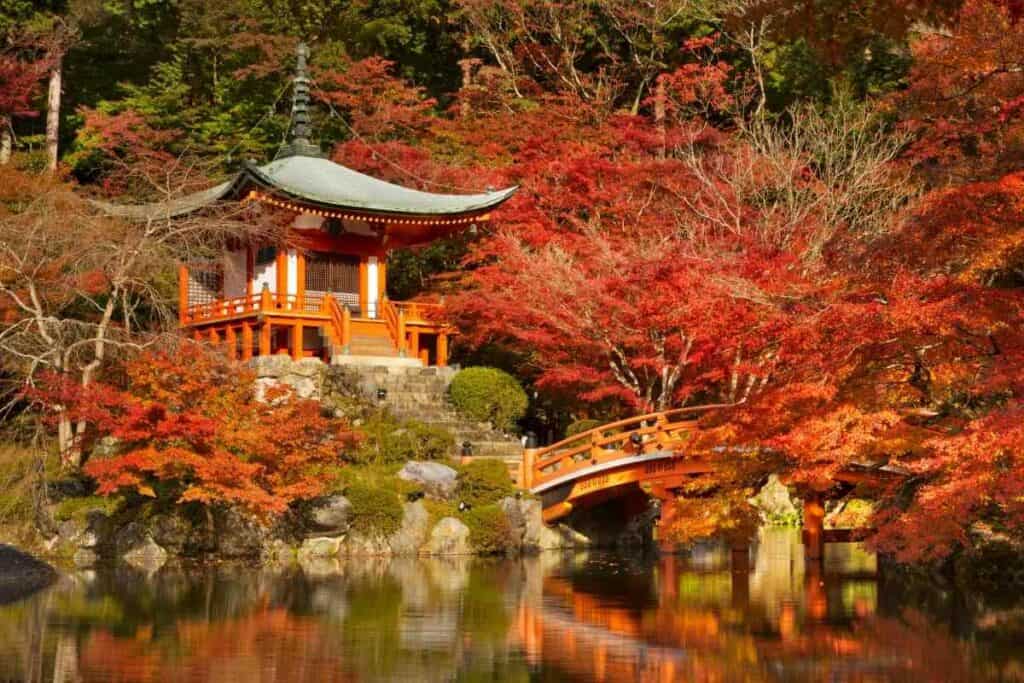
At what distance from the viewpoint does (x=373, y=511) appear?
21984 mm

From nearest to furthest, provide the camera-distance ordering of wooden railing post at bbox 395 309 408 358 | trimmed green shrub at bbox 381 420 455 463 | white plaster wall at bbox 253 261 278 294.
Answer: trimmed green shrub at bbox 381 420 455 463, wooden railing post at bbox 395 309 408 358, white plaster wall at bbox 253 261 278 294

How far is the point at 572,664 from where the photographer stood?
12711 millimetres

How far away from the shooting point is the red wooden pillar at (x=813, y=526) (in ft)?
69.5

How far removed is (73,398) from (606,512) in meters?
9.12

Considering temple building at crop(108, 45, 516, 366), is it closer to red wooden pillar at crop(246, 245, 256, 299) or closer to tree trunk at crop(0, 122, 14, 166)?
red wooden pillar at crop(246, 245, 256, 299)

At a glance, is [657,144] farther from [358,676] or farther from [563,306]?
[358,676]

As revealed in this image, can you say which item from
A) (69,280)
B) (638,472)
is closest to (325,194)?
(69,280)

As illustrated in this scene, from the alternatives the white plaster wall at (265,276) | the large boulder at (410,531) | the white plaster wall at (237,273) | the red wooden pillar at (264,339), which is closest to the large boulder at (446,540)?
the large boulder at (410,531)

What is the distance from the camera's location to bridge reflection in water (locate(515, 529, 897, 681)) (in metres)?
12.6

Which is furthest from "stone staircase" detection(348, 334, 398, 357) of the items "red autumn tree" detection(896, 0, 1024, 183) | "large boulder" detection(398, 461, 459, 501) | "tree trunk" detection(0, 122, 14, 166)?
"tree trunk" detection(0, 122, 14, 166)

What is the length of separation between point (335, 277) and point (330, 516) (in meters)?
8.08

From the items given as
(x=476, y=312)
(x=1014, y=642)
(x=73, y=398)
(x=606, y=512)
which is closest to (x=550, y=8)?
(x=476, y=312)

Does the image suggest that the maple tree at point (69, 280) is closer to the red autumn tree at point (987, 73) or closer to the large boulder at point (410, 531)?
the large boulder at point (410, 531)

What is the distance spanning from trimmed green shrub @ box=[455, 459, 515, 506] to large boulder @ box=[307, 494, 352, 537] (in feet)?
6.14
